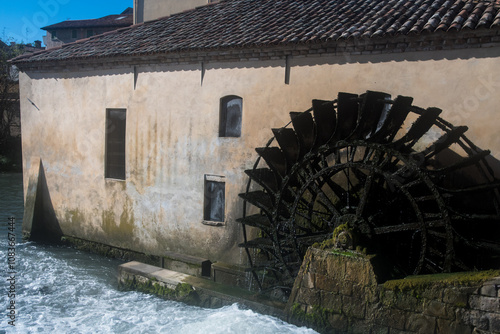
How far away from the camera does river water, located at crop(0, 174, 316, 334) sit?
21.9 ft

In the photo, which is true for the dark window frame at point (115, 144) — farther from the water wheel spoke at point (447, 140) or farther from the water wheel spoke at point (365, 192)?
the water wheel spoke at point (447, 140)

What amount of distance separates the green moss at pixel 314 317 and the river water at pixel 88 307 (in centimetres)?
10

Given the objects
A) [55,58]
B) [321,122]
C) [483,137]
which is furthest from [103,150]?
[483,137]

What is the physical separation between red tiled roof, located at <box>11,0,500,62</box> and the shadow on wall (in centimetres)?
305

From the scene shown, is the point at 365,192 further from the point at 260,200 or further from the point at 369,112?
the point at 260,200

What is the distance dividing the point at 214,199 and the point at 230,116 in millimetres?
1674

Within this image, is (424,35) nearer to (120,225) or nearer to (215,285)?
(215,285)

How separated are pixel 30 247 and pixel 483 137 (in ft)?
33.7

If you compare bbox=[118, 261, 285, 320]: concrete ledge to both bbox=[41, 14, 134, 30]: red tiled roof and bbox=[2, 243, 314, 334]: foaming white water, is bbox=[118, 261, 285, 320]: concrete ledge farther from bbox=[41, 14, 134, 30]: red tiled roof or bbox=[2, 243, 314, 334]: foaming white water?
bbox=[41, 14, 134, 30]: red tiled roof

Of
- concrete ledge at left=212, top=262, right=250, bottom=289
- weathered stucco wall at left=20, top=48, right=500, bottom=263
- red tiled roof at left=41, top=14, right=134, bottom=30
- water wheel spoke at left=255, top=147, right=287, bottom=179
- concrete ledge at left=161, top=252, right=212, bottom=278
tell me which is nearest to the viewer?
weathered stucco wall at left=20, top=48, right=500, bottom=263

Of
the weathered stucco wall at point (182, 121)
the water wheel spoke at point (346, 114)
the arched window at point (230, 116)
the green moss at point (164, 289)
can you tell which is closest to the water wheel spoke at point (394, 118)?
the water wheel spoke at point (346, 114)

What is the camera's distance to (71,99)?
11359mm

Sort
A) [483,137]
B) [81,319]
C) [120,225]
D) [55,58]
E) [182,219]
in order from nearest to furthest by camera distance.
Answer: [483,137]
[81,319]
[182,219]
[120,225]
[55,58]

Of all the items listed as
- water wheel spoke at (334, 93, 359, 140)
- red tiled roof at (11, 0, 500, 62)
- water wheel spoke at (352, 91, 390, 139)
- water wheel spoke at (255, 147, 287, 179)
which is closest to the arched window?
red tiled roof at (11, 0, 500, 62)
